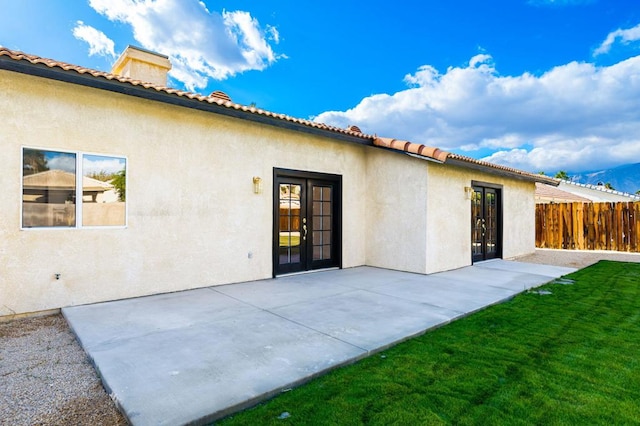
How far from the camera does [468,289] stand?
6809mm

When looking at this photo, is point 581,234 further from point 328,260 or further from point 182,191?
point 182,191

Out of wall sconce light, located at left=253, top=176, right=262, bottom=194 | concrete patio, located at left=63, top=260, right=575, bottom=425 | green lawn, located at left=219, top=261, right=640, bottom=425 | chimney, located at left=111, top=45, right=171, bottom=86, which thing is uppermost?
chimney, located at left=111, top=45, right=171, bottom=86

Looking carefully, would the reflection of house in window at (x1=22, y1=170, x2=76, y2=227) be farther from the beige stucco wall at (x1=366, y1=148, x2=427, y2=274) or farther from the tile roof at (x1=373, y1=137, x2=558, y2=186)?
the beige stucco wall at (x1=366, y1=148, x2=427, y2=274)

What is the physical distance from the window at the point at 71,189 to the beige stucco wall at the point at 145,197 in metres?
0.12

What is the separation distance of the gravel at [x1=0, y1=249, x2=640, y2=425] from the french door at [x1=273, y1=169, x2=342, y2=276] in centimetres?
455

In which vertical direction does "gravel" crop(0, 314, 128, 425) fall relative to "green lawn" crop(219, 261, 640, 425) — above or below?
below

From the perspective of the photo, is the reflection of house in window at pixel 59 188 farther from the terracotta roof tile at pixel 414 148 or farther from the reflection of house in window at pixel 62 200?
the terracotta roof tile at pixel 414 148

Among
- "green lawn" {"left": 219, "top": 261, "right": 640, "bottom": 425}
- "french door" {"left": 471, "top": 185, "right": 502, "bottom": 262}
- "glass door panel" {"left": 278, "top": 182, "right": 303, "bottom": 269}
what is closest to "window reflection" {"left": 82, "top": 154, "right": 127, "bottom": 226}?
"glass door panel" {"left": 278, "top": 182, "right": 303, "bottom": 269}

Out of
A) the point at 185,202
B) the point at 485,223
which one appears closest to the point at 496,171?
the point at 485,223

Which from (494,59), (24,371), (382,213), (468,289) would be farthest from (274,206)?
(494,59)

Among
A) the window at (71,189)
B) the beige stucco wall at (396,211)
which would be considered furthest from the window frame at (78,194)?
the beige stucco wall at (396,211)

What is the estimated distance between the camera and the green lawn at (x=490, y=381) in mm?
2504

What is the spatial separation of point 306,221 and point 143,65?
5950mm

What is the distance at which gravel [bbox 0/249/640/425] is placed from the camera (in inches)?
101
